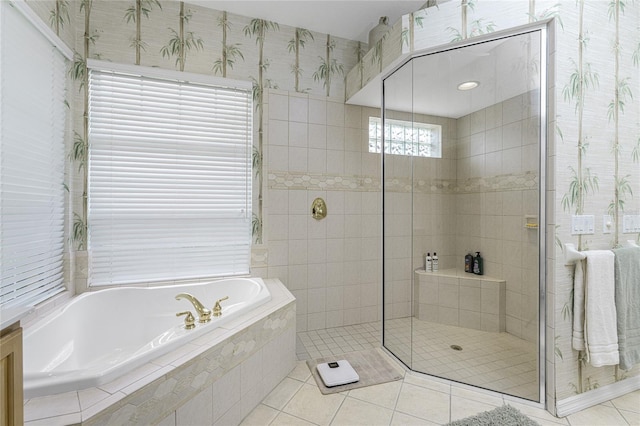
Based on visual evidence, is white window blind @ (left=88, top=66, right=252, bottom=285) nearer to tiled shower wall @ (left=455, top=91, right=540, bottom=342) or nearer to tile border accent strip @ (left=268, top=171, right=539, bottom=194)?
tile border accent strip @ (left=268, top=171, right=539, bottom=194)

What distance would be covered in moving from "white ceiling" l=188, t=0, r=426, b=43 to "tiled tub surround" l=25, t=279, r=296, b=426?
7.62 feet

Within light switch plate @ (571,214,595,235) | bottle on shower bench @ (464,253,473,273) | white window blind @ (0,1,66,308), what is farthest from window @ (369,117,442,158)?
white window blind @ (0,1,66,308)

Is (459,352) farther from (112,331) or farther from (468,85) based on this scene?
(112,331)

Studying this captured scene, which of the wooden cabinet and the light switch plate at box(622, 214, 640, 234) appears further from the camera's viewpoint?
the light switch plate at box(622, 214, 640, 234)

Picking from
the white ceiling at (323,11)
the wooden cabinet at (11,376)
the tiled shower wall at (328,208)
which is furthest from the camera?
the tiled shower wall at (328,208)

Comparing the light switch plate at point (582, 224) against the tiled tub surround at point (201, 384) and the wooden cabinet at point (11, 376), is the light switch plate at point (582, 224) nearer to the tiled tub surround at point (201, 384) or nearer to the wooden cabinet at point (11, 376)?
the tiled tub surround at point (201, 384)

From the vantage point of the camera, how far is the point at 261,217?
2.60 metres

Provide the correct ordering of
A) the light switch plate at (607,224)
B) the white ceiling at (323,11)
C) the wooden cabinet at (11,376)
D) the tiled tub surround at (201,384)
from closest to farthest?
the wooden cabinet at (11,376), the tiled tub surround at (201,384), the light switch plate at (607,224), the white ceiling at (323,11)

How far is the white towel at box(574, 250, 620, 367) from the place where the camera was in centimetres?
162

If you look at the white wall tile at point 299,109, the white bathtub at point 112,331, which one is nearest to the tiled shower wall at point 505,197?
the white wall tile at point 299,109

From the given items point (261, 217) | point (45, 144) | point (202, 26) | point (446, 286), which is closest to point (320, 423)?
point (446, 286)

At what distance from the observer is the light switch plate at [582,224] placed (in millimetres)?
1653

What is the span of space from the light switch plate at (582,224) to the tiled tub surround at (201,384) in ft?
5.84

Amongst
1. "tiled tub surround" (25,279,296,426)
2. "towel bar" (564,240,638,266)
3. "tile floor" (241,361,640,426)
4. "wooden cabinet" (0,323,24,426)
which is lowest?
"tile floor" (241,361,640,426)
